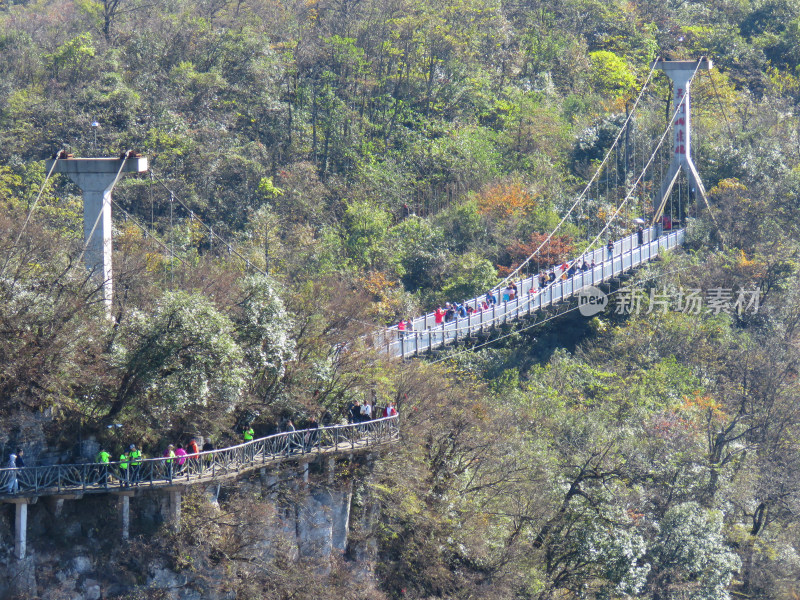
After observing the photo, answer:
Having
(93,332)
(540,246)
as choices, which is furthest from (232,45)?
(93,332)

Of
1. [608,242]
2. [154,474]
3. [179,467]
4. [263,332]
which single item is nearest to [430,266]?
[608,242]

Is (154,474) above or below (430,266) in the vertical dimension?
below

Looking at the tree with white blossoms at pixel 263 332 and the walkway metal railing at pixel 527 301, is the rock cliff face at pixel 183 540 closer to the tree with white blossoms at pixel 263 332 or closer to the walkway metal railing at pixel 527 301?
the tree with white blossoms at pixel 263 332

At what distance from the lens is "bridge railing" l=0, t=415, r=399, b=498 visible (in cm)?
1875

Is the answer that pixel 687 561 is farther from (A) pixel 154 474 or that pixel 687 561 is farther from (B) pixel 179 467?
(A) pixel 154 474

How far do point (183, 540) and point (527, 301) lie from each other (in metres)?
13.6

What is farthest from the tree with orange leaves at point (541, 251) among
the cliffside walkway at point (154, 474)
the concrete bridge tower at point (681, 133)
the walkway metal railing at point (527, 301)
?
the cliffside walkway at point (154, 474)

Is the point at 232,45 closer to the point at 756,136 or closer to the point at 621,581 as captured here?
the point at 756,136

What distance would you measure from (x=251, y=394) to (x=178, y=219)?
47.0 feet

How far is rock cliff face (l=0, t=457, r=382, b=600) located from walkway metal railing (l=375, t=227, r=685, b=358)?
484 cm

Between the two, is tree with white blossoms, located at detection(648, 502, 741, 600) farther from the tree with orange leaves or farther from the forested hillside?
the tree with orange leaves

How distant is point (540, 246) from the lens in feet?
121

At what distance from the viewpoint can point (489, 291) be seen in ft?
107

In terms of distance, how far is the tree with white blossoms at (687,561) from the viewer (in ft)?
88.6
